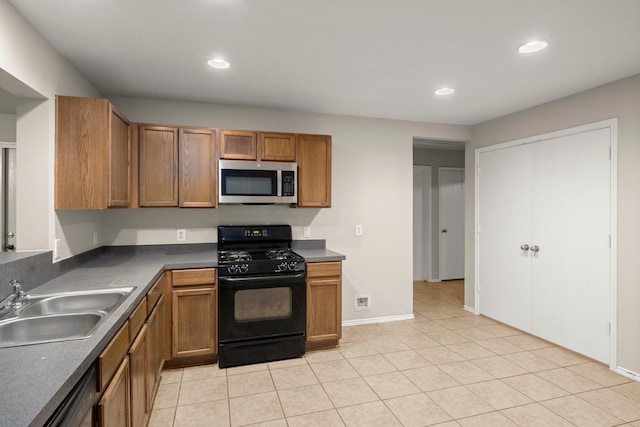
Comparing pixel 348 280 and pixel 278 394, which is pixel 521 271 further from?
pixel 278 394

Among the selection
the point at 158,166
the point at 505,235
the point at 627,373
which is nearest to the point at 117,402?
the point at 158,166

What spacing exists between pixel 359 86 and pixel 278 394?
2.57 metres

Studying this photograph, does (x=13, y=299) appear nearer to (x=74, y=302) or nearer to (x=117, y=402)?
(x=74, y=302)

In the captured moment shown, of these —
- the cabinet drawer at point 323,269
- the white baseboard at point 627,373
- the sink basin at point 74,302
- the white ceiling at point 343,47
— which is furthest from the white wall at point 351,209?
the white baseboard at point 627,373

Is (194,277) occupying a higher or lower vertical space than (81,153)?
lower

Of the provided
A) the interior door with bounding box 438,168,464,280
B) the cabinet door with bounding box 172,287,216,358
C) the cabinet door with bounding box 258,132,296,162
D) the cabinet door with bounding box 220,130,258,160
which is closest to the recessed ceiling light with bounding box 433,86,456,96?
the cabinet door with bounding box 258,132,296,162

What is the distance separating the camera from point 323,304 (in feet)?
10.8

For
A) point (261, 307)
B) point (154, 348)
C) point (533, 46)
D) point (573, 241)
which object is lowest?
point (154, 348)

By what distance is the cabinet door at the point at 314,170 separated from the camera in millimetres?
3506

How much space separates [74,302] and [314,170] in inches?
89.9

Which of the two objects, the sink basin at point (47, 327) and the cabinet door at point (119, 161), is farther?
the cabinet door at point (119, 161)

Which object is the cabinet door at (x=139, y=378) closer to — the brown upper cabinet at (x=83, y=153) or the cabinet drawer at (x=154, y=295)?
the cabinet drawer at (x=154, y=295)

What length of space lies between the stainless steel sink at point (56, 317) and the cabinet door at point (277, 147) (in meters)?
1.86

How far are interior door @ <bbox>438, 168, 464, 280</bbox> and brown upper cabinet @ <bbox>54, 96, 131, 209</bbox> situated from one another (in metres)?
5.35
